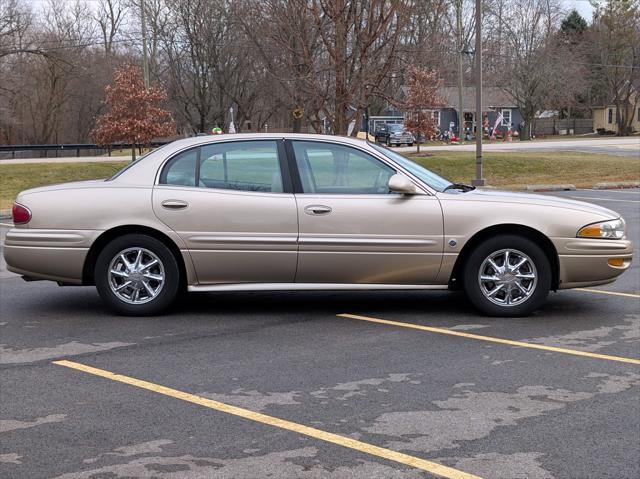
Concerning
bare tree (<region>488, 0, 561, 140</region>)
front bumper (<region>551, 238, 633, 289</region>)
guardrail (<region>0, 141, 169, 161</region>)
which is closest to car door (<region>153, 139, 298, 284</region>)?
front bumper (<region>551, 238, 633, 289</region>)

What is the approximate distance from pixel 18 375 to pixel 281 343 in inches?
76.8

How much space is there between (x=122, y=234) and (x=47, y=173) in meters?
24.1

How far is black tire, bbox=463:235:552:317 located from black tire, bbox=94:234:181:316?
2.53 m

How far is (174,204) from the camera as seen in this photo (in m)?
7.82

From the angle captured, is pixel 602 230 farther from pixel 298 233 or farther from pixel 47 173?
pixel 47 173

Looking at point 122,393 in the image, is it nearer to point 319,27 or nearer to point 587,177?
point 319,27

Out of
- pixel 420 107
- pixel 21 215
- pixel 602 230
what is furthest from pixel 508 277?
pixel 420 107

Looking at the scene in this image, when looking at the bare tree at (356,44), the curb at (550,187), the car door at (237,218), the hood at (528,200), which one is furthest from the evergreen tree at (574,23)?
the car door at (237,218)

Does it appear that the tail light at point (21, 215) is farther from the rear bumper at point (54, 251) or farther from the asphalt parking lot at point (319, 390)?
the asphalt parking lot at point (319, 390)

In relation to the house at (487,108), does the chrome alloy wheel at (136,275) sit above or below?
below

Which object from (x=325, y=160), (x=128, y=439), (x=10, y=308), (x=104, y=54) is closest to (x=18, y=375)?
(x=128, y=439)

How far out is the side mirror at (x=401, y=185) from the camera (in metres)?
7.69

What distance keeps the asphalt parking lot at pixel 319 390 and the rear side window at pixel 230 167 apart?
1.17 metres

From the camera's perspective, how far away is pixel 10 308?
851cm
